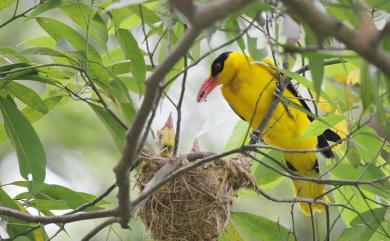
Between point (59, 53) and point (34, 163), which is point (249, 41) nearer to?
point (59, 53)

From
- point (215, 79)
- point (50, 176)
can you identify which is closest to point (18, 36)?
point (50, 176)

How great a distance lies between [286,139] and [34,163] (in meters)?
1.22

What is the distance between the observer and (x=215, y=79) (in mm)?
3150

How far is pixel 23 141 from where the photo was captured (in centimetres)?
236

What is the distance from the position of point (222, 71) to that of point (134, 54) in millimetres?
1027

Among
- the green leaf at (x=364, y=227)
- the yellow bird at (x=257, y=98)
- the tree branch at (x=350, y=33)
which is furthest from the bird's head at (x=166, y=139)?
the tree branch at (x=350, y=33)

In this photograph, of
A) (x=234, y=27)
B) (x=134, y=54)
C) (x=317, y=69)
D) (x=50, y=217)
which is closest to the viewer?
(x=317, y=69)

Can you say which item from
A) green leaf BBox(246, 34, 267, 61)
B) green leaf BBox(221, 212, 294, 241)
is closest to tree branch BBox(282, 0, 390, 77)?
green leaf BBox(246, 34, 267, 61)

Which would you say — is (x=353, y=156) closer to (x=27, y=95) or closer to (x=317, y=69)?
(x=317, y=69)

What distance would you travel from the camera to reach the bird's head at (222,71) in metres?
3.14

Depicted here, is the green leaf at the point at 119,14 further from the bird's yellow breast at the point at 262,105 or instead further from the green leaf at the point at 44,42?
the bird's yellow breast at the point at 262,105

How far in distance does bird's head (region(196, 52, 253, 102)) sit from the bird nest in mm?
711

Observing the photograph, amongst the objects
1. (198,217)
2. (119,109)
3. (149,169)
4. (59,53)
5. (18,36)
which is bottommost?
(198,217)

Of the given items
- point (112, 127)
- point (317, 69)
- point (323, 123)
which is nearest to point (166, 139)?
point (112, 127)
